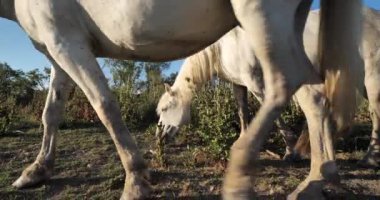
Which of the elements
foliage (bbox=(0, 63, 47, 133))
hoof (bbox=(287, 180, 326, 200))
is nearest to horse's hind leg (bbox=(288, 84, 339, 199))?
hoof (bbox=(287, 180, 326, 200))

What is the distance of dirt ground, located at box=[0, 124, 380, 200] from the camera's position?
4.00 m

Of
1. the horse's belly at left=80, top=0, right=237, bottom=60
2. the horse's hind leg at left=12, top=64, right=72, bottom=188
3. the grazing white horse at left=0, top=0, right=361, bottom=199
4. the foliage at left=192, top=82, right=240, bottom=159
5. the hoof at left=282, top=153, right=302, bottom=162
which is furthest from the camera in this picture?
the hoof at left=282, top=153, right=302, bottom=162

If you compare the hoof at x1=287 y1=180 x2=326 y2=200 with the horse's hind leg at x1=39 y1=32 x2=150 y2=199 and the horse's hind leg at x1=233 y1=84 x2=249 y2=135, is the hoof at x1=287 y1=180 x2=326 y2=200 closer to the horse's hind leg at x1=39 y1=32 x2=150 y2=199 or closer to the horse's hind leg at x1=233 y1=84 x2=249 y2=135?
the horse's hind leg at x1=39 y1=32 x2=150 y2=199

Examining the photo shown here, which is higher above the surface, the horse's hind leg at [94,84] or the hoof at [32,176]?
the horse's hind leg at [94,84]

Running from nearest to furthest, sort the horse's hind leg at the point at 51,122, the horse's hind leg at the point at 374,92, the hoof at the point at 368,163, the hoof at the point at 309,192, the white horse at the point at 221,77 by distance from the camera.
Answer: the hoof at the point at 309,192 → the horse's hind leg at the point at 51,122 → the hoof at the point at 368,163 → the horse's hind leg at the point at 374,92 → the white horse at the point at 221,77

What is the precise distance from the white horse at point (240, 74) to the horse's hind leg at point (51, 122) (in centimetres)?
111

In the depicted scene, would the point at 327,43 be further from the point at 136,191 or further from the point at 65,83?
the point at 65,83

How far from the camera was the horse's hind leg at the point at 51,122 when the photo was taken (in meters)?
4.43

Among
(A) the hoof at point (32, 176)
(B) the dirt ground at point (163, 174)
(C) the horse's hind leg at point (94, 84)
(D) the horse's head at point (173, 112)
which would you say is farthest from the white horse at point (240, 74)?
(C) the horse's hind leg at point (94, 84)

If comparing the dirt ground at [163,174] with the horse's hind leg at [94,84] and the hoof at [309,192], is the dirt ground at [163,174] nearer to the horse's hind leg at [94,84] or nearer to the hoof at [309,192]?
the hoof at [309,192]

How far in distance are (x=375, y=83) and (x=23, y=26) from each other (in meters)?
3.99

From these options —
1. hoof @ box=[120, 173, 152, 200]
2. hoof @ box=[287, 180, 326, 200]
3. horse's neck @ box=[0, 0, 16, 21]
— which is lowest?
hoof @ box=[287, 180, 326, 200]

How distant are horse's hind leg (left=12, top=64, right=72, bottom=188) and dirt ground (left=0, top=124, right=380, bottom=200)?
132 millimetres

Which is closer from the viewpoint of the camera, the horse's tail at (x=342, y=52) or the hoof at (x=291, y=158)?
the horse's tail at (x=342, y=52)
